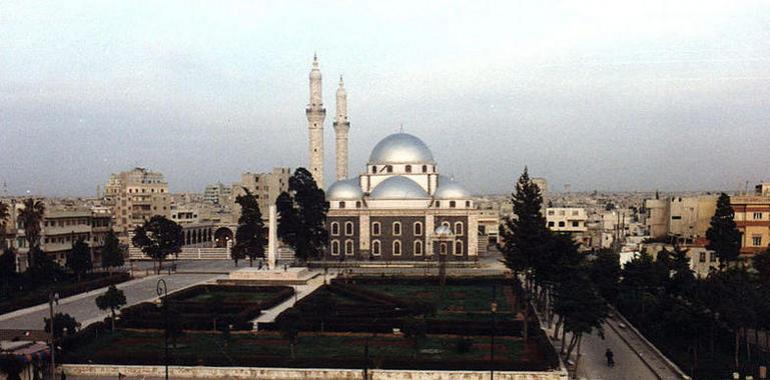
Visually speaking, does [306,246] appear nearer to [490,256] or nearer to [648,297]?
[490,256]

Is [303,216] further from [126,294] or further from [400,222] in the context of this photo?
[126,294]

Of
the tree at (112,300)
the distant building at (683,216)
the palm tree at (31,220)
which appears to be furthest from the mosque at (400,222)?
the tree at (112,300)

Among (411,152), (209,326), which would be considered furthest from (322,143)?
(209,326)

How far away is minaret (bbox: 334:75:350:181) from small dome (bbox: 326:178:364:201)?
750cm

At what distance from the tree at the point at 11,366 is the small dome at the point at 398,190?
43.4m

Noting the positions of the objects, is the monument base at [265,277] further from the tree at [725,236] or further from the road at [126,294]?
the tree at [725,236]

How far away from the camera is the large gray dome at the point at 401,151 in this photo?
68625 mm

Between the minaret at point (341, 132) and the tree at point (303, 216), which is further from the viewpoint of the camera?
the minaret at point (341, 132)

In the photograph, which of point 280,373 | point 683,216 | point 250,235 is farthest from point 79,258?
point 683,216

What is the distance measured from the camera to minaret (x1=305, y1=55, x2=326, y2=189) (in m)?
69.6

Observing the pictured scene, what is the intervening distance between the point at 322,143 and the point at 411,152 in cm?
1024

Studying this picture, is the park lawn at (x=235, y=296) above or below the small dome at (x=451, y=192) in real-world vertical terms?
below

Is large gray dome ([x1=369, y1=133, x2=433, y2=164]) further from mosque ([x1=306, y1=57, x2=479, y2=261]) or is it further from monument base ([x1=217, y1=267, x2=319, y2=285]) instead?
monument base ([x1=217, y1=267, x2=319, y2=285])

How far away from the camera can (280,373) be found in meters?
24.1
